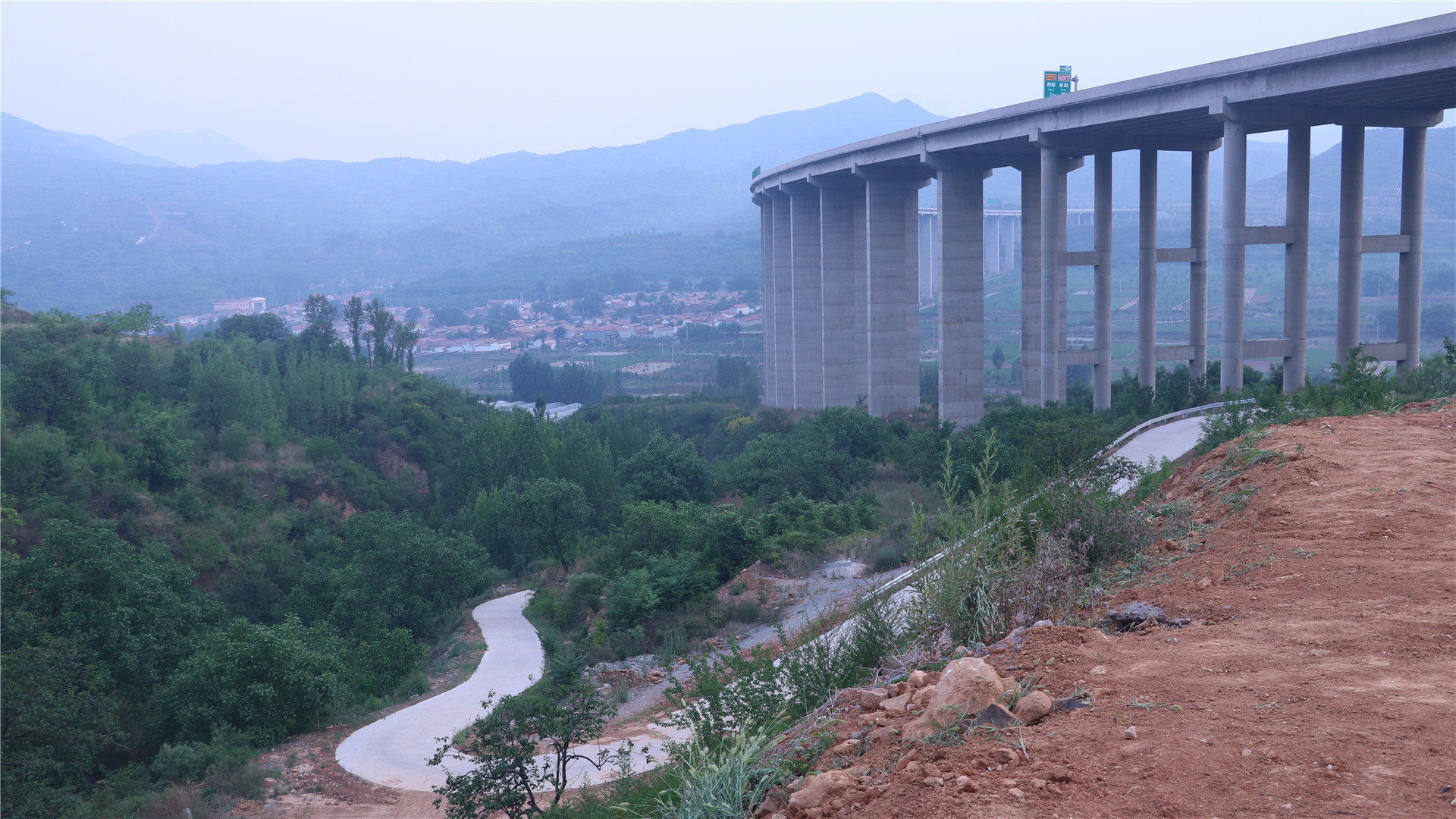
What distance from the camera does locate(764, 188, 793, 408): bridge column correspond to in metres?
71.8

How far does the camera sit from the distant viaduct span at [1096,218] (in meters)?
28.8

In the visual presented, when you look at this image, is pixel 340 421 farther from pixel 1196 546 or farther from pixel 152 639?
pixel 1196 546

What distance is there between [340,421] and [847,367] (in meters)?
32.6

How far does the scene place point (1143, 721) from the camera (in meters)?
5.29

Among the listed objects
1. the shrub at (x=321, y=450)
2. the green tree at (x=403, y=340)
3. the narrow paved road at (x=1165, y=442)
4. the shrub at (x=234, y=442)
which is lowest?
the shrub at (x=321, y=450)

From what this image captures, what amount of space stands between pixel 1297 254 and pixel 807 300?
36354mm

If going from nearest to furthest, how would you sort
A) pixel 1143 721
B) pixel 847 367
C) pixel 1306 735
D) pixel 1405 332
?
pixel 1306 735 < pixel 1143 721 < pixel 1405 332 < pixel 847 367

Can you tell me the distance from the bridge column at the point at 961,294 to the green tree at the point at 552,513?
17317mm

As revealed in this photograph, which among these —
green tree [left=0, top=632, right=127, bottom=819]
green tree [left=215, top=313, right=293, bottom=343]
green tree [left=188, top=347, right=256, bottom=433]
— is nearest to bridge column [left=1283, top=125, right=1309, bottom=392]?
green tree [left=0, top=632, right=127, bottom=819]

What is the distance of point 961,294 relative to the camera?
Result: 153 ft

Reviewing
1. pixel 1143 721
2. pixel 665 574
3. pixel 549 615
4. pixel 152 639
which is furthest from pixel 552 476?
pixel 1143 721

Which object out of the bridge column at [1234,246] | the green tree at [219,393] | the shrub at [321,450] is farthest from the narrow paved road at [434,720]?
the green tree at [219,393]

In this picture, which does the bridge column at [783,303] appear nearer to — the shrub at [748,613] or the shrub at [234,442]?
the shrub at [234,442]

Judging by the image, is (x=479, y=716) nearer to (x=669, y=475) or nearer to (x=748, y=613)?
(x=748, y=613)
